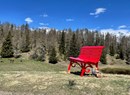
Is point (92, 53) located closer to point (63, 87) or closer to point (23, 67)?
point (63, 87)

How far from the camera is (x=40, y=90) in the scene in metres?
6.78

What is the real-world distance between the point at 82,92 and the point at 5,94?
2324 mm

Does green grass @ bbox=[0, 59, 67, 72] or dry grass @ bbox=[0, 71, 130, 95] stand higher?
dry grass @ bbox=[0, 71, 130, 95]

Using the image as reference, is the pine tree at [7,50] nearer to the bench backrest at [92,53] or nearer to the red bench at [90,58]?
the bench backrest at [92,53]

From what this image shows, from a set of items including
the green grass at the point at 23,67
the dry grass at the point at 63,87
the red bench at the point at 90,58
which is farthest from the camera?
the green grass at the point at 23,67

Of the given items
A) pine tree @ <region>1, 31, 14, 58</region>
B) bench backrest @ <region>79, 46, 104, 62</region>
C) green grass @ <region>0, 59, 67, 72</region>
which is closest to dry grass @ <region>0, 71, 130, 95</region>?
bench backrest @ <region>79, 46, 104, 62</region>

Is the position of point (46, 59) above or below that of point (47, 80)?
below

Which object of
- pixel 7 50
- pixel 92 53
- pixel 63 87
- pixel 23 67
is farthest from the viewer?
pixel 7 50

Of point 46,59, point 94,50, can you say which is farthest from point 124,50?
point 94,50

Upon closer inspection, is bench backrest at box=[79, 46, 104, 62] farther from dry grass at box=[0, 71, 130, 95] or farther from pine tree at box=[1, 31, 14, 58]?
pine tree at box=[1, 31, 14, 58]

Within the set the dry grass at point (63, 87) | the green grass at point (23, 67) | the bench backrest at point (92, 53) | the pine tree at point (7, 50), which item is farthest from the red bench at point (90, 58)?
the pine tree at point (7, 50)

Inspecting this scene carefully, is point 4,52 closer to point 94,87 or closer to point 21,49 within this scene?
point 21,49

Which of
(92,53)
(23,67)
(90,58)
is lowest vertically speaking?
(23,67)

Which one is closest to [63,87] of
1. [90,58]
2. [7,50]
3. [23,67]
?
[90,58]
